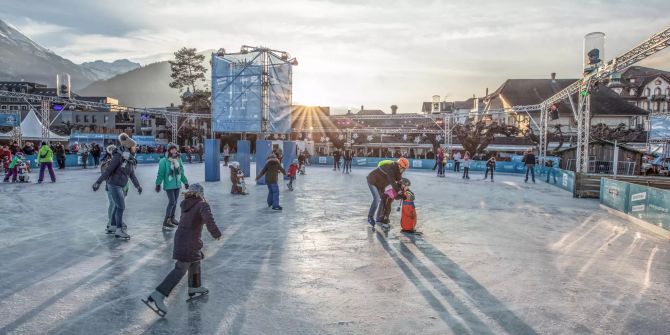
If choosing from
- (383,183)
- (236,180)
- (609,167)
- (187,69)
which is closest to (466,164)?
(609,167)

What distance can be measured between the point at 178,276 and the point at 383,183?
528 cm

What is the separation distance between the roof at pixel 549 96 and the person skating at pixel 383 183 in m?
43.8

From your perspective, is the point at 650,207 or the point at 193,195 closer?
the point at 193,195

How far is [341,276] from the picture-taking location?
578 cm

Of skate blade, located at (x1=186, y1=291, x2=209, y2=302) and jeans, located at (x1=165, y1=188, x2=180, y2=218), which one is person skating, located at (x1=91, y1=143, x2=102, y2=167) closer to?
jeans, located at (x1=165, y1=188, x2=180, y2=218)

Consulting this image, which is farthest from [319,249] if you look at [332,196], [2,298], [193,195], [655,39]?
[655,39]

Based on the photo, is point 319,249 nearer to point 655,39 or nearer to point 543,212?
point 543,212

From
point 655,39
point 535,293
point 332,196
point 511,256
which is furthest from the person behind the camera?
point 332,196

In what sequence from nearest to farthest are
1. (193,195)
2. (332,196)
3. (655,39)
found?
(193,195), (655,39), (332,196)

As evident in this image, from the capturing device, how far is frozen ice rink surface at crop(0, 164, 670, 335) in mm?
4293

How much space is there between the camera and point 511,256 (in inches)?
277

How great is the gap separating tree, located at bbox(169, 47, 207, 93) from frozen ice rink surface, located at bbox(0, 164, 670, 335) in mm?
55335

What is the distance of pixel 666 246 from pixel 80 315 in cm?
948

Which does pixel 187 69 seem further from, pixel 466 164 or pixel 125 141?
pixel 125 141
